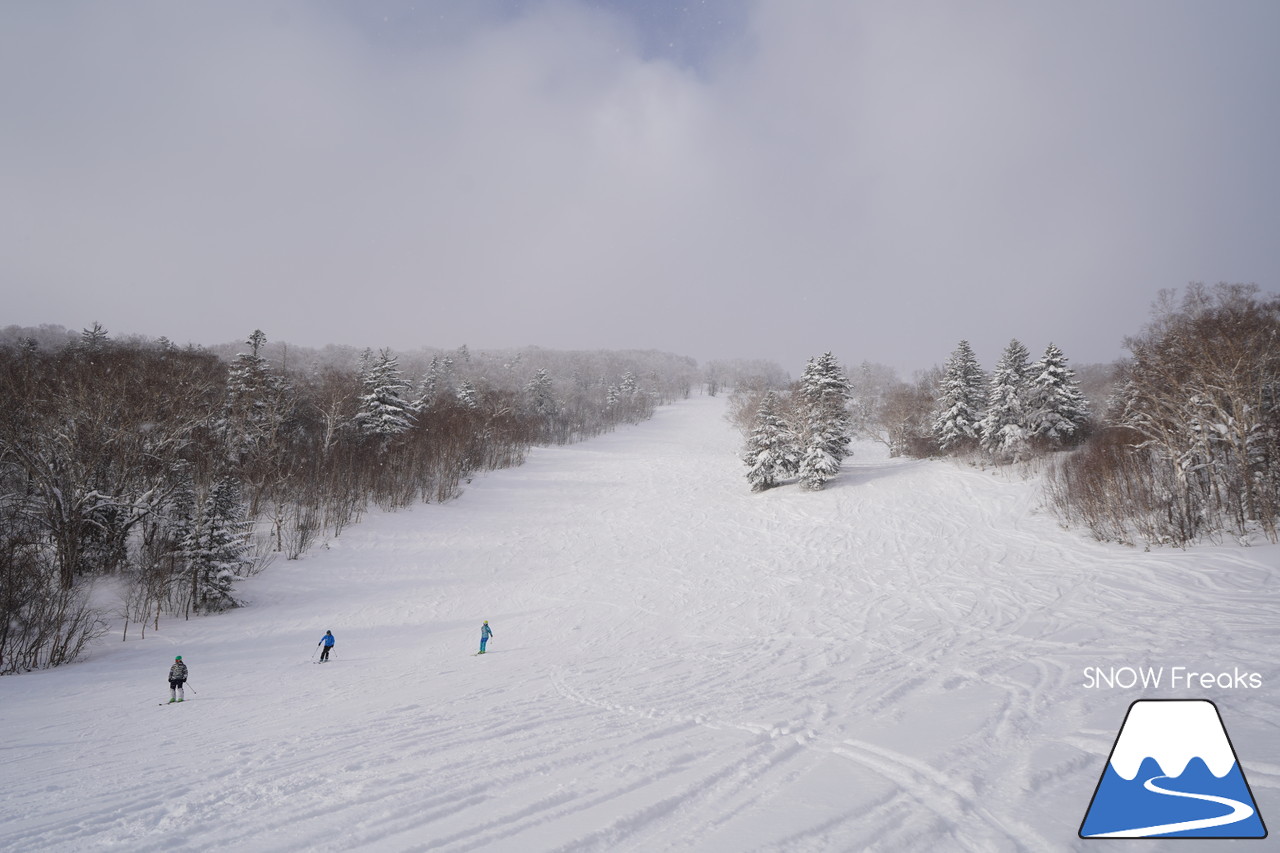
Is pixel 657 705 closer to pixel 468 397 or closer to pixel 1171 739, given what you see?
pixel 1171 739

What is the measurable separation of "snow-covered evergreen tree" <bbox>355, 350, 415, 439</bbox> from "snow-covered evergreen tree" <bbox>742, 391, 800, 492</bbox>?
2907cm

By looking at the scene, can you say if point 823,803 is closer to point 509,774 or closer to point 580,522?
point 509,774

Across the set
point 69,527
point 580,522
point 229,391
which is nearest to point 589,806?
point 69,527

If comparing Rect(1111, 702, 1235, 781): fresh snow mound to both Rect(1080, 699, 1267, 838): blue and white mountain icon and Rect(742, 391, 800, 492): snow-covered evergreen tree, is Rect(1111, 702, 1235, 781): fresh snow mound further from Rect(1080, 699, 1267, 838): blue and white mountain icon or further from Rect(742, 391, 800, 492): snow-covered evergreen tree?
Rect(742, 391, 800, 492): snow-covered evergreen tree

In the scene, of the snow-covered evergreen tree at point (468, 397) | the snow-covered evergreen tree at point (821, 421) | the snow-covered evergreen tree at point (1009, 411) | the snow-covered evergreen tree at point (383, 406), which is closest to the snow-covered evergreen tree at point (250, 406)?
the snow-covered evergreen tree at point (383, 406)

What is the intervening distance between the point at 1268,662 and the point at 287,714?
16.5 metres

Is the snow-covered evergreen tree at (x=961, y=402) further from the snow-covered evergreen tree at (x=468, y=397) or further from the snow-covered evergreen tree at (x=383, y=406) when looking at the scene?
the snow-covered evergreen tree at (x=468, y=397)

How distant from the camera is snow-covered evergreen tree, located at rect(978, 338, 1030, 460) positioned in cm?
3444

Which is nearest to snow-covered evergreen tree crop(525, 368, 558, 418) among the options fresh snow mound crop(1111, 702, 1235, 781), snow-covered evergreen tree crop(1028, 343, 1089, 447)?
snow-covered evergreen tree crop(1028, 343, 1089, 447)

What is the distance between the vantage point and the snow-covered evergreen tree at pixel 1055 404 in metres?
33.6

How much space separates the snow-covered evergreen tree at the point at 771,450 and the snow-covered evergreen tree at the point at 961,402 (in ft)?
39.9

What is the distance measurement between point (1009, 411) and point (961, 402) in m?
4.44

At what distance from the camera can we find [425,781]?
531 cm

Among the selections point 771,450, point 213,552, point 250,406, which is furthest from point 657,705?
point 250,406
